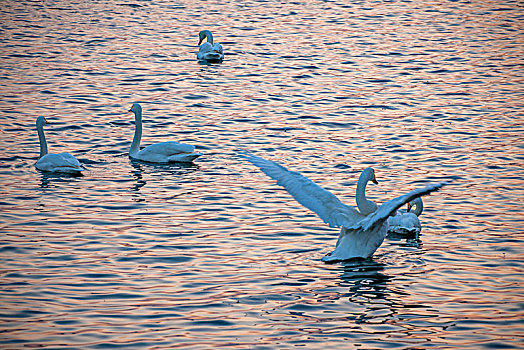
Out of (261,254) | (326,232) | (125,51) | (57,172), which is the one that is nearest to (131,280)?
(261,254)

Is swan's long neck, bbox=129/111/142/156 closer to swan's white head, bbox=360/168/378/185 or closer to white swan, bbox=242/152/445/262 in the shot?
white swan, bbox=242/152/445/262

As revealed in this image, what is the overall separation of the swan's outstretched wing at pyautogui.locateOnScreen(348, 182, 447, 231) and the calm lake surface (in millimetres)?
652

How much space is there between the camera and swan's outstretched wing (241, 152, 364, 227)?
11398 mm

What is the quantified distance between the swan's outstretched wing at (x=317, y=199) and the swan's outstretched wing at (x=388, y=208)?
0.27 m

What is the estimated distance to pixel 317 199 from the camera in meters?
11.6

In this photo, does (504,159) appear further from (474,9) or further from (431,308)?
(474,9)

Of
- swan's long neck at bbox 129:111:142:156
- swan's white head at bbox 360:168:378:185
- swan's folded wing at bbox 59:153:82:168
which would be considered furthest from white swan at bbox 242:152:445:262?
swan's long neck at bbox 129:111:142:156

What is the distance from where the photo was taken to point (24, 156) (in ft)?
53.1

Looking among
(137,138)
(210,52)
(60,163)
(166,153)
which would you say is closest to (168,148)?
(166,153)

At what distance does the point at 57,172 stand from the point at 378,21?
18595 millimetres

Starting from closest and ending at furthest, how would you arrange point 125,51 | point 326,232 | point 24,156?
point 326,232, point 24,156, point 125,51

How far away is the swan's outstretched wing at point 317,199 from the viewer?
11398 mm

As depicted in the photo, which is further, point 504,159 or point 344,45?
point 344,45

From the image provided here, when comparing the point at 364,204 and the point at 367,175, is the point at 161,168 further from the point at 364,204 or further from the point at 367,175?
the point at 364,204
